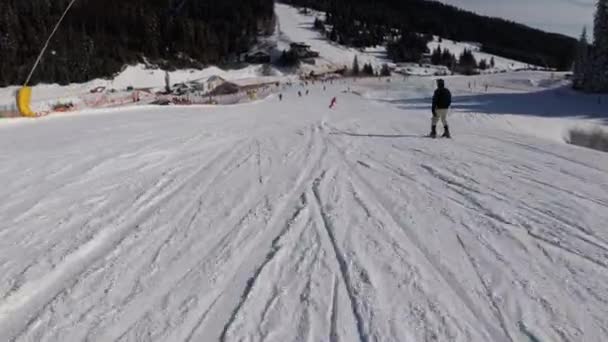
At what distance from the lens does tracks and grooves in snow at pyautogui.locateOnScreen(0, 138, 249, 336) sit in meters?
4.21

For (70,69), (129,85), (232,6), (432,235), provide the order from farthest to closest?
(232,6) → (129,85) → (70,69) → (432,235)

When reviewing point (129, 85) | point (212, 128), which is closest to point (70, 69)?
point (129, 85)

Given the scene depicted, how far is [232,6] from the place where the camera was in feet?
469

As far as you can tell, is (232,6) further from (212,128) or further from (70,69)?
(212,128)

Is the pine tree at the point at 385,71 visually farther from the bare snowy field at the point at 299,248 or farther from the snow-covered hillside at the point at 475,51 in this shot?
the bare snowy field at the point at 299,248

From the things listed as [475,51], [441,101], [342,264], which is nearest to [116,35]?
[441,101]

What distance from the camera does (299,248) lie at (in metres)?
5.80

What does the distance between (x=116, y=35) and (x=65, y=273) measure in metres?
110

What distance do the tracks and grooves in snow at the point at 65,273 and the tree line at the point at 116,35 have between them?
85741mm

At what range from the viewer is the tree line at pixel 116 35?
8531 cm

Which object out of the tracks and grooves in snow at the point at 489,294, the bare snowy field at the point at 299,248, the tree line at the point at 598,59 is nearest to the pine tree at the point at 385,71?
the tree line at the point at 598,59

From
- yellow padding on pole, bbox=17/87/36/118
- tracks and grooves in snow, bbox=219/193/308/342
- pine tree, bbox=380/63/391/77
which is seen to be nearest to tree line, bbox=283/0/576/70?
pine tree, bbox=380/63/391/77

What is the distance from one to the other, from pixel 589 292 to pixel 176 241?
446cm

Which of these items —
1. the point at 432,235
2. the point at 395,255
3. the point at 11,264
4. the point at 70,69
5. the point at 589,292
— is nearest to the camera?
the point at 589,292
